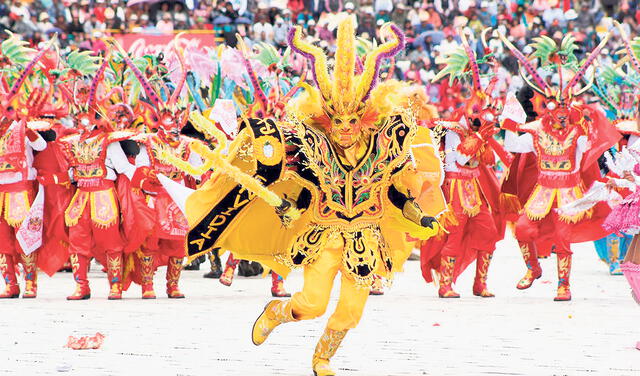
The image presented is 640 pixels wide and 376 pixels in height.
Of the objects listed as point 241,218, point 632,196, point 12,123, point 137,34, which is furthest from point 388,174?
point 137,34

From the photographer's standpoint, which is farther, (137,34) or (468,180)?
(137,34)

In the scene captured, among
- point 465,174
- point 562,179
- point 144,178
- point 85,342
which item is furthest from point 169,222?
point 562,179

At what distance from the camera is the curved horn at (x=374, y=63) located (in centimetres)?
618

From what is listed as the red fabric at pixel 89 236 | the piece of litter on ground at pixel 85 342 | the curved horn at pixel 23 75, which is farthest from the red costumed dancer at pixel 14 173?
the piece of litter on ground at pixel 85 342

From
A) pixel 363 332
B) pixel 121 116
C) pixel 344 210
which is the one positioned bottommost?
pixel 363 332

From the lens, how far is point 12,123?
32.0 ft

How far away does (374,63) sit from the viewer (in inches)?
245

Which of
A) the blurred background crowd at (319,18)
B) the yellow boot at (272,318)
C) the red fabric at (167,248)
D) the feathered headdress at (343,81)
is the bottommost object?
the blurred background crowd at (319,18)

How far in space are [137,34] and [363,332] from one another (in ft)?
44.2

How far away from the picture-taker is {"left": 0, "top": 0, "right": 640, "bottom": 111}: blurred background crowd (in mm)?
21047

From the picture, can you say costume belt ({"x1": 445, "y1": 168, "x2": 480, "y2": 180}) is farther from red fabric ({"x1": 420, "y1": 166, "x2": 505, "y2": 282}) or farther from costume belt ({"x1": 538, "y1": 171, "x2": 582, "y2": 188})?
costume belt ({"x1": 538, "y1": 171, "x2": 582, "y2": 188})

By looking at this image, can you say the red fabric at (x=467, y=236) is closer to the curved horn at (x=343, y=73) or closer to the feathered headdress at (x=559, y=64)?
the feathered headdress at (x=559, y=64)

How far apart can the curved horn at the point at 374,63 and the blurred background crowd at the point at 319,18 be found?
1430 centimetres

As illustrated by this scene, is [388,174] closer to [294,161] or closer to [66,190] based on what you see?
[294,161]
